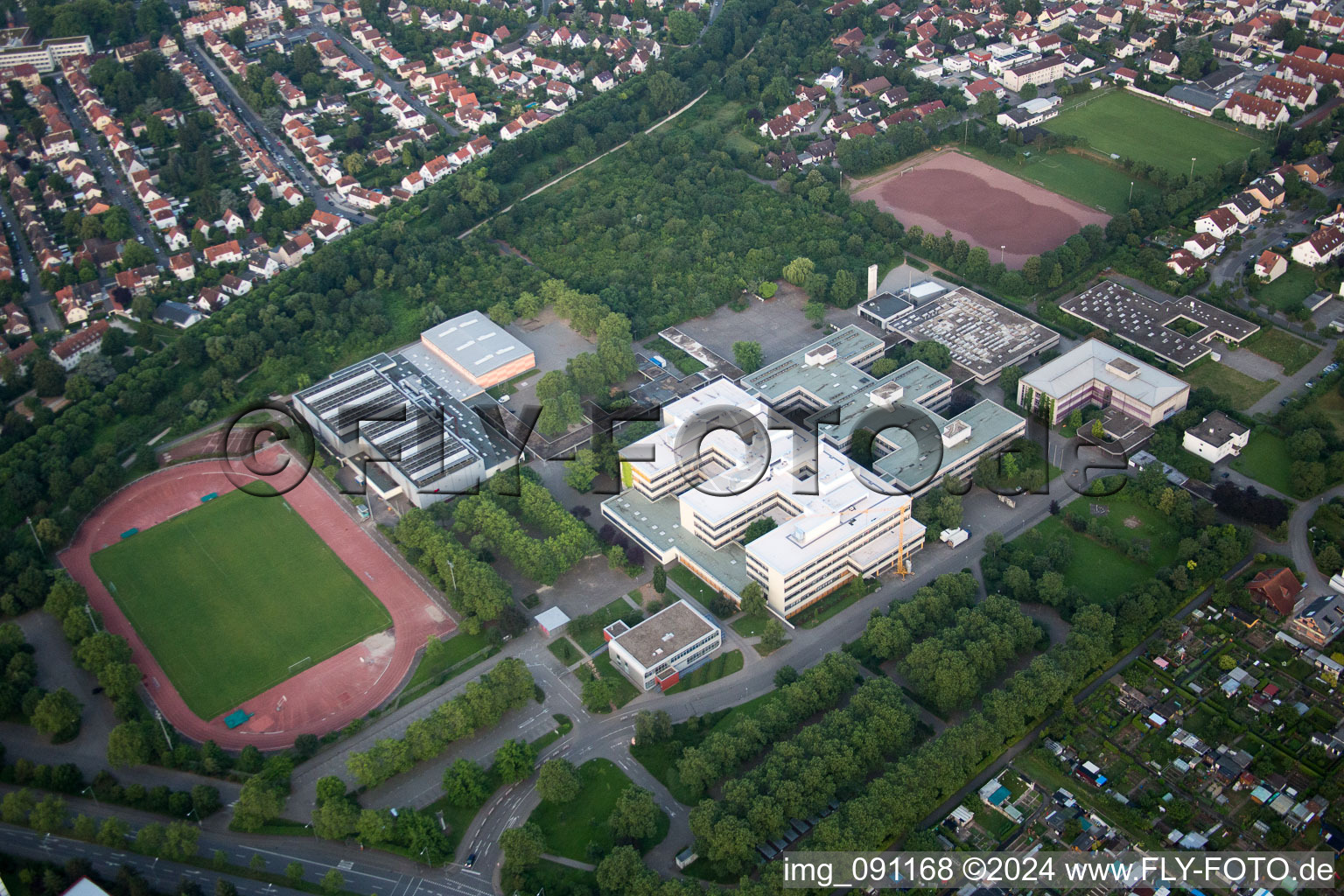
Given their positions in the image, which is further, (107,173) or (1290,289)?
(107,173)

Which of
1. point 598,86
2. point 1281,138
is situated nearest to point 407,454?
point 598,86

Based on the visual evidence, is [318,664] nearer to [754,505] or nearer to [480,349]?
[754,505]

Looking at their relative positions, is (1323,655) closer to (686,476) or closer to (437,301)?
(686,476)

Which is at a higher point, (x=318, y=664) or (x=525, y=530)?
(x=525, y=530)

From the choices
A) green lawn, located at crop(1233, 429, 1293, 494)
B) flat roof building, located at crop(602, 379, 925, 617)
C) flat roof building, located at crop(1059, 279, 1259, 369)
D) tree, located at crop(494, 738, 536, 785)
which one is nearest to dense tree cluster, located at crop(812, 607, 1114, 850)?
flat roof building, located at crop(602, 379, 925, 617)

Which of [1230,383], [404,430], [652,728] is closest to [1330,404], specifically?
[1230,383]

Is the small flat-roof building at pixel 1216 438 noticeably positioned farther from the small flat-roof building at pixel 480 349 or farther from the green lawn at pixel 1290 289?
the small flat-roof building at pixel 480 349

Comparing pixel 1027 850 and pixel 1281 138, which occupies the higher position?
pixel 1281 138
